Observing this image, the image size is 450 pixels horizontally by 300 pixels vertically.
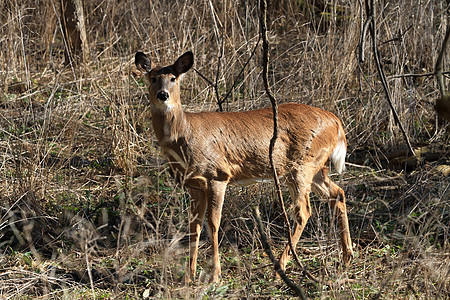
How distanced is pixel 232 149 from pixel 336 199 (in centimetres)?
92

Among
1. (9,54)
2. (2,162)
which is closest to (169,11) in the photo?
(9,54)

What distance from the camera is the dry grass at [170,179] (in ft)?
13.8

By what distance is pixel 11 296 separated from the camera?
4.08 meters

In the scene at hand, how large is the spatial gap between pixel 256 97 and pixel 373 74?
138cm

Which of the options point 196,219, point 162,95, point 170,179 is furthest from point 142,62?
point 196,219

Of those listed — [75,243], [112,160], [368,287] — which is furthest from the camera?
[112,160]

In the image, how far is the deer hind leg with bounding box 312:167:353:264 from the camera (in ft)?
15.4

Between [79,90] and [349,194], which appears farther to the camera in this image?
[79,90]

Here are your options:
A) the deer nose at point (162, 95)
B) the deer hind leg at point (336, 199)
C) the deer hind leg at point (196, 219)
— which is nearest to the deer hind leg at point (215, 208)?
the deer hind leg at point (196, 219)

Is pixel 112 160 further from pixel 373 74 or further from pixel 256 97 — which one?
pixel 373 74

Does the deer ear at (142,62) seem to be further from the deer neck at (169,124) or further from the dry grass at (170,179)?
the dry grass at (170,179)

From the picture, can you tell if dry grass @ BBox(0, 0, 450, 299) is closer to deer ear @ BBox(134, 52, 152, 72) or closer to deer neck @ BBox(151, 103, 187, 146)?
deer neck @ BBox(151, 103, 187, 146)

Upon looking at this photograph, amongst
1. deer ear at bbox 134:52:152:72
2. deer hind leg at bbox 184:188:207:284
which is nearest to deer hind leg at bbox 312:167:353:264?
deer hind leg at bbox 184:188:207:284

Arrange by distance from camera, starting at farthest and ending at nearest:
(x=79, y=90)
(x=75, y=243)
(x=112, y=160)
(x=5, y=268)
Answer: (x=79, y=90)
(x=112, y=160)
(x=75, y=243)
(x=5, y=268)
